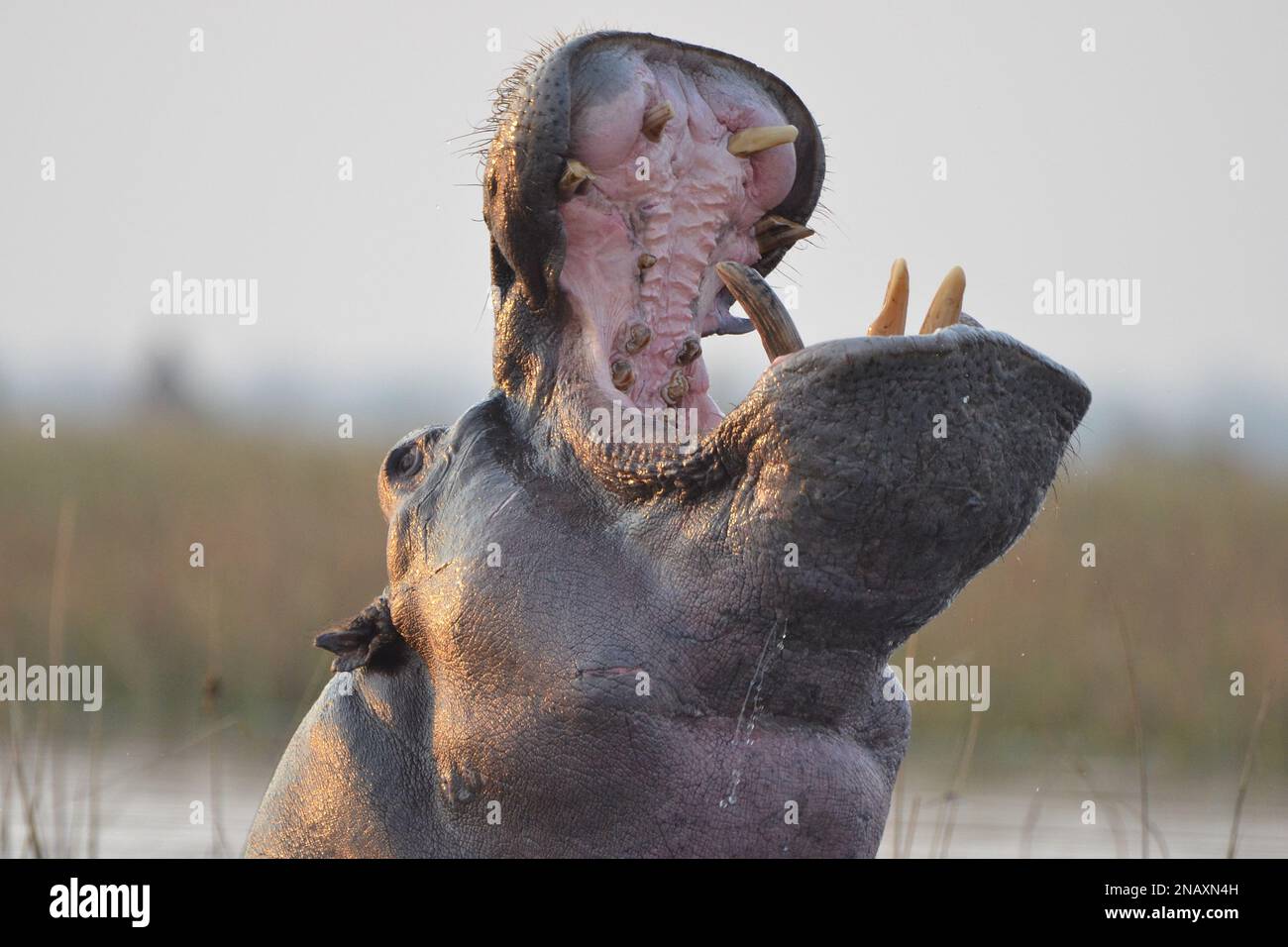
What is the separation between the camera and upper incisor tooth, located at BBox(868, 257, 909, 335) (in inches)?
116

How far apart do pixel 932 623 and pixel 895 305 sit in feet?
20.4

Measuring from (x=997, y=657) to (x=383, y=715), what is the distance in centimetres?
751

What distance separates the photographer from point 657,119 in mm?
3082

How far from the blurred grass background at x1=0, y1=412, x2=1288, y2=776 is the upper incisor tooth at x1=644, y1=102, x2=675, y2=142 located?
5.91 m

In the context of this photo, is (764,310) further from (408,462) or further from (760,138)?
(408,462)

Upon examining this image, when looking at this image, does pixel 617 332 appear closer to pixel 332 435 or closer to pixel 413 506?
pixel 413 506

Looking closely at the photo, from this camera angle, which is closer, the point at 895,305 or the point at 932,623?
the point at 895,305

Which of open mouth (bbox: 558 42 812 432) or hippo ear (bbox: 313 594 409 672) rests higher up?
open mouth (bbox: 558 42 812 432)

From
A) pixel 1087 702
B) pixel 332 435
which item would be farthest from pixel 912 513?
pixel 332 435
